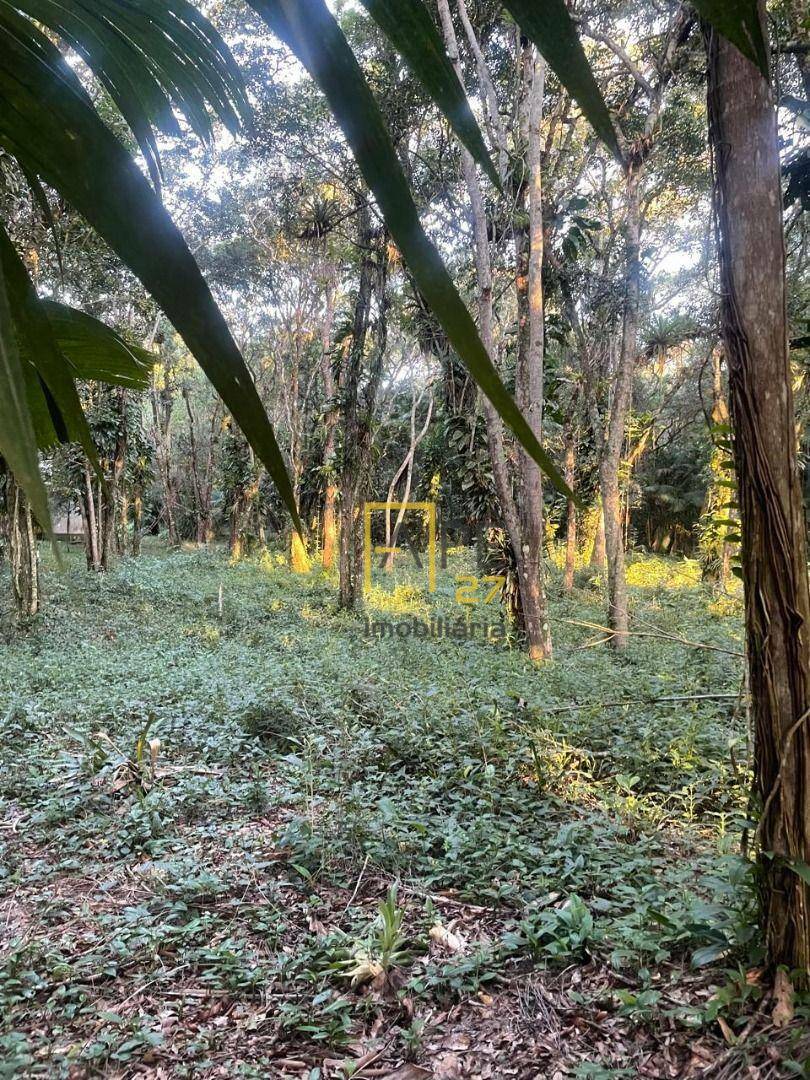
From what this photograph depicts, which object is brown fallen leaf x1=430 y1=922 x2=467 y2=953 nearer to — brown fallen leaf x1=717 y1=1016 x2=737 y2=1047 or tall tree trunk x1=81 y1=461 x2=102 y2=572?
brown fallen leaf x1=717 y1=1016 x2=737 y2=1047

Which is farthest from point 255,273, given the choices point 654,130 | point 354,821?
point 354,821

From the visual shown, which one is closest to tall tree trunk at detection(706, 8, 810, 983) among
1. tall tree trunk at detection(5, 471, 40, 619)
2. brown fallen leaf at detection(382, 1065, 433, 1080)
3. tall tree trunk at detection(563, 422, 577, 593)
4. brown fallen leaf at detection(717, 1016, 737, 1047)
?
brown fallen leaf at detection(717, 1016, 737, 1047)

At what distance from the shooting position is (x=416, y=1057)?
1781 mm

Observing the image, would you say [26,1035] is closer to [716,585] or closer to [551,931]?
[551,931]

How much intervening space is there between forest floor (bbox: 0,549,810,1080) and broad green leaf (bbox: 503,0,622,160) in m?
0.97

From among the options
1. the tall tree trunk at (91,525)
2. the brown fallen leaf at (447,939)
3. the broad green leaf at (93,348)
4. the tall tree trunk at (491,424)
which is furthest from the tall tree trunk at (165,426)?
the broad green leaf at (93,348)

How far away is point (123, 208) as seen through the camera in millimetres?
224

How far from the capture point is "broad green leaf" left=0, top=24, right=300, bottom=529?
21 cm

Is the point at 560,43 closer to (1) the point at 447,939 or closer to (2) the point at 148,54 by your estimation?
(2) the point at 148,54

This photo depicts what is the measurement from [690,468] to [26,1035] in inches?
720

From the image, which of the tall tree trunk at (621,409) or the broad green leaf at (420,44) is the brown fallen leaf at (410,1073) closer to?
the broad green leaf at (420,44)

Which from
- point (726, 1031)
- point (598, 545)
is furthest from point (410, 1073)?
point (598, 545)

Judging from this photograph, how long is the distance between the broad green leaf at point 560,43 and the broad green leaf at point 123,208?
0.14 metres

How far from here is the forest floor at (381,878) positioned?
1.76 meters
